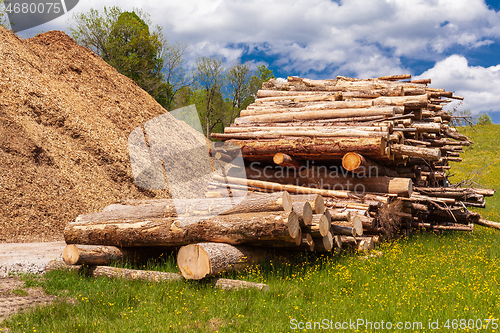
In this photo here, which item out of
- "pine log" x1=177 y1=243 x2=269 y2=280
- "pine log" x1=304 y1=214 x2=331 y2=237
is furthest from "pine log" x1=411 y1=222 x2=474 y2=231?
"pine log" x1=177 y1=243 x2=269 y2=280

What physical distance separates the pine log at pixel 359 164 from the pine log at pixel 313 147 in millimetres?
138

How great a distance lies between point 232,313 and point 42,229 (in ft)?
26.5

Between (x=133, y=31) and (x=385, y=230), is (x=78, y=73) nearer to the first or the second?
(x=133, y=31)

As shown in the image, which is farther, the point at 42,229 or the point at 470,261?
the point at 42,229

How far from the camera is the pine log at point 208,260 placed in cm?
534

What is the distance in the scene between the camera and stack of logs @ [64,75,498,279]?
6.07 meters

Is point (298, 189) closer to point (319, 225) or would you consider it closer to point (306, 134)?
point (306, 134)

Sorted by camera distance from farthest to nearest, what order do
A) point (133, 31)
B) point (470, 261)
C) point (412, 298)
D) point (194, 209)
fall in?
point (133, 31) → point (470, 261) → point (194, 209) → point (412, 298)

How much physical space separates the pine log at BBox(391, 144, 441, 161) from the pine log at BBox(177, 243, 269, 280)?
474cm

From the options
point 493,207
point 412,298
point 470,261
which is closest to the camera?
point 412,298

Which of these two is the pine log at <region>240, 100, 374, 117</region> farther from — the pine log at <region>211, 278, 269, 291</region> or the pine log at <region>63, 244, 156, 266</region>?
the pine log at <region>211, 278, 269, 291</region>

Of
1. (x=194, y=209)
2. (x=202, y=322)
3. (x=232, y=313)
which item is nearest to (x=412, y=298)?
(x=232, y=313)

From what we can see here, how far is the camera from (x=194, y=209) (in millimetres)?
6469

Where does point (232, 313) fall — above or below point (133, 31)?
below
